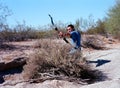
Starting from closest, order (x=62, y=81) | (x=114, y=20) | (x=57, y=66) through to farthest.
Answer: (x=62, y=81)
(x=57, y=66)
(x=114, y=20)

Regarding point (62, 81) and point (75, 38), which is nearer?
point (62, 81)

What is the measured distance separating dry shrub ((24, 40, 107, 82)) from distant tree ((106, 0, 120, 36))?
72.8ft

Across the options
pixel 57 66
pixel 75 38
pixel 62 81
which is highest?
pixel 75 38


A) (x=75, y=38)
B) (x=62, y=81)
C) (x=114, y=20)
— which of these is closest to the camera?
(x=62, y=81)

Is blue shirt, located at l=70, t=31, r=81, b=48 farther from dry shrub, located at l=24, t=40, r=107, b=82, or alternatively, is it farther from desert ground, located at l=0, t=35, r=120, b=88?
desert ground, located at l=0, t=35, r=120, b=88

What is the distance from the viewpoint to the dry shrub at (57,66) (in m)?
13.9

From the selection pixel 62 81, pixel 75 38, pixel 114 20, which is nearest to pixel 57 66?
pixel 62 81

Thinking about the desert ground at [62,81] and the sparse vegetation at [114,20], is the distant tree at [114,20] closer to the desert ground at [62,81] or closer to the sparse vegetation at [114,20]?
the sparse vegetation at [114,20]

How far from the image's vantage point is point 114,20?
36.8m

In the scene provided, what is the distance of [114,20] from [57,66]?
2358cm

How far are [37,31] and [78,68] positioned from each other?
1631 centimetres

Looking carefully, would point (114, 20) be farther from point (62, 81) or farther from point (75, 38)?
point (62, 81)

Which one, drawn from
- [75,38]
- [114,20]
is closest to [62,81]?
[75,38]

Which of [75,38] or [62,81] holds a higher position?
[75,38]
